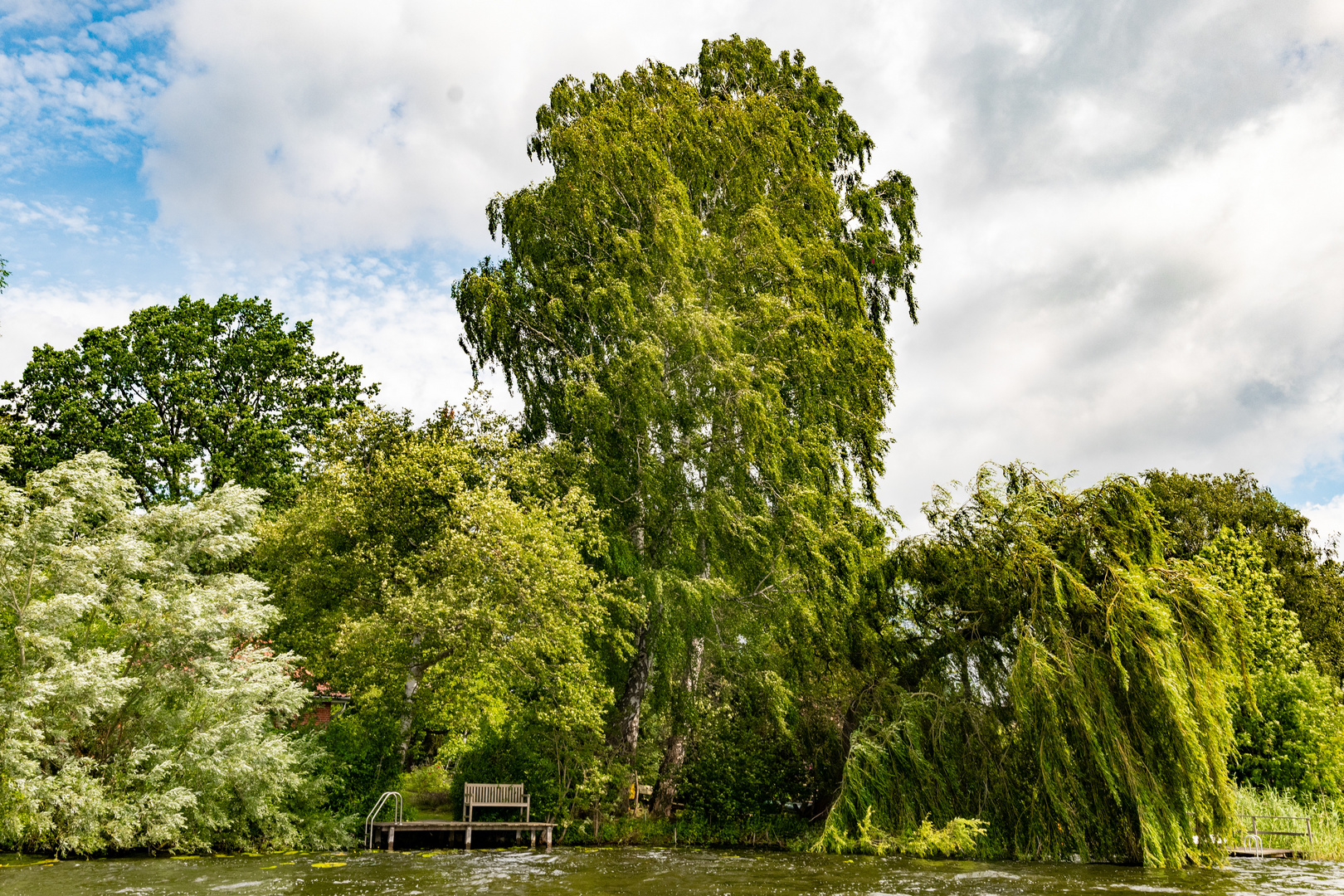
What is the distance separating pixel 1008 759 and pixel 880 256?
54.6ft

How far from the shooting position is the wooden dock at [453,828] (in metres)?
18.1

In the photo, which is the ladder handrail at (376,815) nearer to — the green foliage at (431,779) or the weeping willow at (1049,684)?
the green foliage at (431,779)

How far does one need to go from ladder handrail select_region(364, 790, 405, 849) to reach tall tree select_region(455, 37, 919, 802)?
527cm

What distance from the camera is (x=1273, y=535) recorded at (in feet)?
117

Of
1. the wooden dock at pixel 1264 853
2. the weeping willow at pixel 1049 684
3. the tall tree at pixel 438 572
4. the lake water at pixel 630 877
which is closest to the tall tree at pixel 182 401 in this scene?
the tall tree at pixel 438 572

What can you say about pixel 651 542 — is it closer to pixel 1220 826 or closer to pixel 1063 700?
pixel 1063 700

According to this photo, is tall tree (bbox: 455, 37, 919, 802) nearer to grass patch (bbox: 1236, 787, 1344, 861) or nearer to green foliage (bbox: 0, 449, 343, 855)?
green foliage (bbox: 0, 449, 343, 855)

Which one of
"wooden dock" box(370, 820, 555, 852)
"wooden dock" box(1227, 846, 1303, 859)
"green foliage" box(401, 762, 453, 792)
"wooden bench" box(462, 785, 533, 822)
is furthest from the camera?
"green foliage" box(401, 762, 453, 792)


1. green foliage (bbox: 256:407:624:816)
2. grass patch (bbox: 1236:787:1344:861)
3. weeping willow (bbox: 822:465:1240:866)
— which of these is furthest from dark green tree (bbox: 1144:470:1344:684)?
green foliage (bbox: 256:407:624:816)

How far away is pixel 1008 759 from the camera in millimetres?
15797

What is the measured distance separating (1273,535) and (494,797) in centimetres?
3256

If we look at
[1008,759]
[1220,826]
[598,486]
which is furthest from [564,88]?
[1220,826]

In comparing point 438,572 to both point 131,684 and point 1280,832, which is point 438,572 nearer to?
point 131,684

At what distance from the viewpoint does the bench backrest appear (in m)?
19.6
